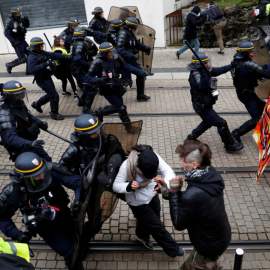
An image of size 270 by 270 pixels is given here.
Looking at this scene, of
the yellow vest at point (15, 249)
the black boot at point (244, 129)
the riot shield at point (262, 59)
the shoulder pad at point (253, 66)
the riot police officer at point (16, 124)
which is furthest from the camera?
the riot shield at point (262, 59)

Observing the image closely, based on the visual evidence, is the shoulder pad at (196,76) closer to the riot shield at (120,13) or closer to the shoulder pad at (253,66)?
the shoulder pad at (253,66)

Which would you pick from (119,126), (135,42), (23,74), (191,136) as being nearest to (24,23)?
(23,74)

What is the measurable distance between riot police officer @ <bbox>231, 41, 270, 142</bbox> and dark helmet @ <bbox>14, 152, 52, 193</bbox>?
4.09 metres

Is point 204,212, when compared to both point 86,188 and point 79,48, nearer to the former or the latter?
point 86,188

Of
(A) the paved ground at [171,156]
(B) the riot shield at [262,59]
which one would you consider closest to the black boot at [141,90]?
(A) the paved ground at [171,156]

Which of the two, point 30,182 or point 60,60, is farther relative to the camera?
point 60,60

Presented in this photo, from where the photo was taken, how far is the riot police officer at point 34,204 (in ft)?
9.99

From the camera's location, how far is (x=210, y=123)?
5629 millimetres

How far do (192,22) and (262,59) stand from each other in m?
4.96

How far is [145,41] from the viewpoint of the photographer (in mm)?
8367

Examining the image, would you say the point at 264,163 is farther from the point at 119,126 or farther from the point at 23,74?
the point at 23,74

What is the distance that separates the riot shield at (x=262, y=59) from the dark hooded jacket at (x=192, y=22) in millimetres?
4822

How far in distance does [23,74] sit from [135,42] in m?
5.17

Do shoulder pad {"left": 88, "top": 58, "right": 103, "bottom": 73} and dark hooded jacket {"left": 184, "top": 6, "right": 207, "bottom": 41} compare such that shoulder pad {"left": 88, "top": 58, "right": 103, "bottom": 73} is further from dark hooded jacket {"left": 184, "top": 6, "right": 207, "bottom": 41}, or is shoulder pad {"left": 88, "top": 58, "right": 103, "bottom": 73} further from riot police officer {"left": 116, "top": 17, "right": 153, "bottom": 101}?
dark hooded jacket {"left": 184, "top": 6, "right": 207, "bottom": 41}
